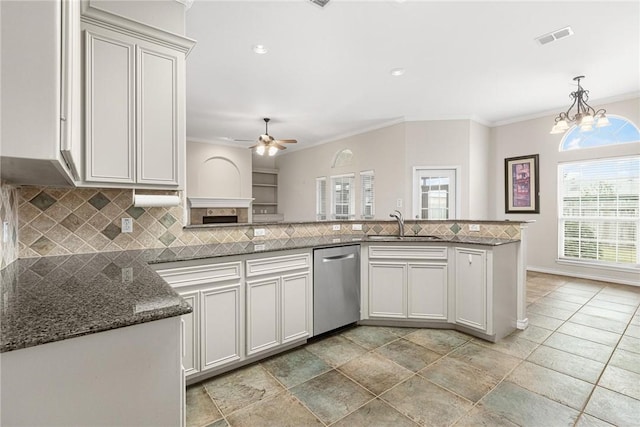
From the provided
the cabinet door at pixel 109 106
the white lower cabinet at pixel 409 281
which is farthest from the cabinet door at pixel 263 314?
the cabinet door at pixel 109 106

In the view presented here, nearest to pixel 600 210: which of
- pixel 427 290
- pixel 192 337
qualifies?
pixel 427 290

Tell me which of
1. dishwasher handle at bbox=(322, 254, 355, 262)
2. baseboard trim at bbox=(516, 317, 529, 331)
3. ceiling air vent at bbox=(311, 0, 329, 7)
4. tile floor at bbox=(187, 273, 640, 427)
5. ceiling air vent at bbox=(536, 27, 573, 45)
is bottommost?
tile floor at bbox=(187, 273, 640, 427)

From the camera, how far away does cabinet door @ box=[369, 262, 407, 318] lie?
3.00m

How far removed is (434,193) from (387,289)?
→ 3204mm

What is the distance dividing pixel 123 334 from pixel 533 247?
259 inches

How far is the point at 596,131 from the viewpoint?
16.0 feet

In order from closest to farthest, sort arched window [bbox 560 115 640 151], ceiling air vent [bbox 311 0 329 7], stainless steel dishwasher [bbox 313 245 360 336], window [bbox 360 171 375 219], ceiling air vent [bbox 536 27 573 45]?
1. ceiling air vent [bbox 311 0 329 7]
2. stainless steel dishwasher [bbox 313 245 360 336]
3. ceiling air vent [bbox 536 27 573 45]
4. arched window [bbox 560 115 640 151]
5. window [bbox 360 171 375 219]

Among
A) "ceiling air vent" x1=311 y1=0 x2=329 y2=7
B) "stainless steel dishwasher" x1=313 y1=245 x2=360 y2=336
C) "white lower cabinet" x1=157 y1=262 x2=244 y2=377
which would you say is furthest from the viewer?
"stainless steel dishwasher" x1=313 y1=245 x2=360 y2=336

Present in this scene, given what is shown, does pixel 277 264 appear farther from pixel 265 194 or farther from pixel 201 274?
pixel 265 194

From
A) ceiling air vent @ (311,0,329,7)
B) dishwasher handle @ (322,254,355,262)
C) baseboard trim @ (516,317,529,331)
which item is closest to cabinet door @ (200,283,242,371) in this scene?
dishwasher handle @ (322,254,355,262)

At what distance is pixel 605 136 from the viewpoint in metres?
4.78

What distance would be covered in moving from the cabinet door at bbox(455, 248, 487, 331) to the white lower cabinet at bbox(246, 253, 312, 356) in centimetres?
149

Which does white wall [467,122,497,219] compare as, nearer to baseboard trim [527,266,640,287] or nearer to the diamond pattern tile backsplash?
baseboard trim [527,266,640,287]

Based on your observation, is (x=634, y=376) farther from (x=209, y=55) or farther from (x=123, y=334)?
(x=209, y=55)
